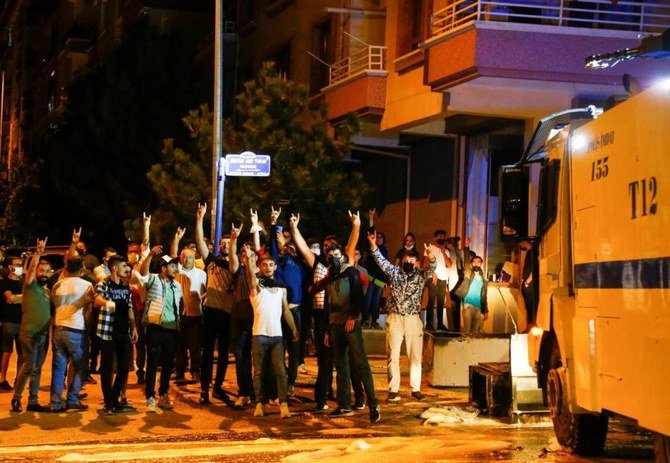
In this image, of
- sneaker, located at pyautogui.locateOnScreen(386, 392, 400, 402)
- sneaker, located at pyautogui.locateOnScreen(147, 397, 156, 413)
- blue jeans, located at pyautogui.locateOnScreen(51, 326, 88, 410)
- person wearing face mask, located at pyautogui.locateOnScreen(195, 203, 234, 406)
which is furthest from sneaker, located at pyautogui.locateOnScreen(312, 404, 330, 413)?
blue jeans, located at pyautogui.locateOnScreen(51, 326, 88, 410)

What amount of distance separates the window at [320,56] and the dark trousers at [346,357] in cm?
1595

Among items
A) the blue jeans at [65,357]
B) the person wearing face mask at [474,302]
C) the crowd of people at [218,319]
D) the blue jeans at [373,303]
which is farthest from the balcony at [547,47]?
the blue jeans at [65,357]

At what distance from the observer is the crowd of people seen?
13055mm

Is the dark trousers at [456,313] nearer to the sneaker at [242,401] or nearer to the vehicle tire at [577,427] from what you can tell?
the sneaker at [242,401]

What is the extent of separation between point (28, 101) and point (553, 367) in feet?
214

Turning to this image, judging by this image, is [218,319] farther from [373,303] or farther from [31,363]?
[373,303]

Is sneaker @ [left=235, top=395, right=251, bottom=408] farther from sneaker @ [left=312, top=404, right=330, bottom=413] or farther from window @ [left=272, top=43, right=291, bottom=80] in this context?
window @ [left=272, top=43, right=291, bottom=80]

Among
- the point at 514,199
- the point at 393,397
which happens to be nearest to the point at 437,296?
the point at 393,397

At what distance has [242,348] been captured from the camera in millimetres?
13750

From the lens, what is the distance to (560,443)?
10555 millimetres

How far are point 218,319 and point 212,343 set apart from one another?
11.9 inches

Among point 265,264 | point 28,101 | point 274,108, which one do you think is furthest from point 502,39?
point 28,101

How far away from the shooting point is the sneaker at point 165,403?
45.1ft

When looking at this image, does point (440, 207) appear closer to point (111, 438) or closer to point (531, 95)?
point (531, 95)
